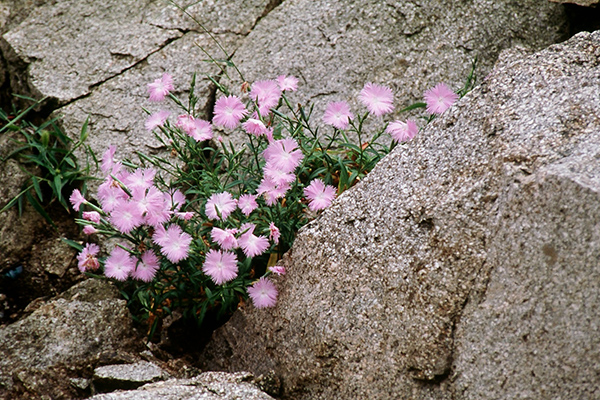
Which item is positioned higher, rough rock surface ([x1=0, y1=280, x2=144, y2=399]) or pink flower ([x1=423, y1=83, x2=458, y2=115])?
pink flower ([x1=423, y1=83, x2=458, y2=115])

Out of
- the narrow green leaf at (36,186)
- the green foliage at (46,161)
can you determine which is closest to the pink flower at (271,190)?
the green foliage at (46,161)

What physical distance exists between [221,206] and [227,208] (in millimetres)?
24

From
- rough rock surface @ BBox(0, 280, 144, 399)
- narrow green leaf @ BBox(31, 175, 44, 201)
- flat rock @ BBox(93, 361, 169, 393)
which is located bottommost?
rough rock surface @ BBox(0, 280, 144, 399)

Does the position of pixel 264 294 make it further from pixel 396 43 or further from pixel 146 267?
pixel 396 43

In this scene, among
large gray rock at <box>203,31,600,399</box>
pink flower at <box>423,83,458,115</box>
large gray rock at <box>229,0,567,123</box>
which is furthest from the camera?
large gray rock at <box>229,0,567,123</box>

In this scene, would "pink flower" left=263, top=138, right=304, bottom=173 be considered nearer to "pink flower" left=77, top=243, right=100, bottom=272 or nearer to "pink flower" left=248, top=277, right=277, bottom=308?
"pink flower" left=248, top=277, right=277, bottom=308

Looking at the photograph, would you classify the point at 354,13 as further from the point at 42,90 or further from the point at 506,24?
the point at 42,90

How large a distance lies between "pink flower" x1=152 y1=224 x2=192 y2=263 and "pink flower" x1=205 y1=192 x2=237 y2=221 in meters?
0.13

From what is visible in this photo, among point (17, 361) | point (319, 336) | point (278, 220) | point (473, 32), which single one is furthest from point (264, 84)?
point (17, 361)

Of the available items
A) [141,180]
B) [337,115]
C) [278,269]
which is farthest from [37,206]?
[337,115]

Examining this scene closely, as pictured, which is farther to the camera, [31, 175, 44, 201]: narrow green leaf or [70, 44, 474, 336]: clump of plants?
[31, 175, 44, 201]: narrow green leaf

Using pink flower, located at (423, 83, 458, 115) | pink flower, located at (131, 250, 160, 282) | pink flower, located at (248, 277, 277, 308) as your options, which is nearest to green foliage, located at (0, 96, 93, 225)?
pink flower, located at (131, 250, 160, 282)

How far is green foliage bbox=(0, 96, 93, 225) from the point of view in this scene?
285 centimetres

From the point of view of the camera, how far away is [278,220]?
231 centimetres
